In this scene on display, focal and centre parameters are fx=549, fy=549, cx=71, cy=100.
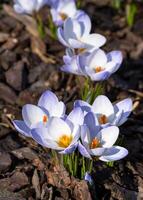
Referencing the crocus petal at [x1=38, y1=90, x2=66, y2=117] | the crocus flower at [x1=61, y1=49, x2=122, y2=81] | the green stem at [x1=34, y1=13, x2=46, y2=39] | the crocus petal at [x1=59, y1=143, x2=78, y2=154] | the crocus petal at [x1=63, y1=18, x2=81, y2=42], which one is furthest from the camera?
the green stem at [x1=34, y1=13, x2=46, y2=39]

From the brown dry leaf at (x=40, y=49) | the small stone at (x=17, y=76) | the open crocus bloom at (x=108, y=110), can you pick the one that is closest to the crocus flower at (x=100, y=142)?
the open crocus bloom at (x=108, y=110)

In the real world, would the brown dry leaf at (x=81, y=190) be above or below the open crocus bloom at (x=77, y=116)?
below

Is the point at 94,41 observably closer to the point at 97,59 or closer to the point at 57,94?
the point at 97,59

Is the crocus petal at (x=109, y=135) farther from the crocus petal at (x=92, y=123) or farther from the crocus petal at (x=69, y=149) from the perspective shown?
the crocus petal at (x=69, y=149)

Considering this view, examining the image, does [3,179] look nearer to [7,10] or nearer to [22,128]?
[22,128]

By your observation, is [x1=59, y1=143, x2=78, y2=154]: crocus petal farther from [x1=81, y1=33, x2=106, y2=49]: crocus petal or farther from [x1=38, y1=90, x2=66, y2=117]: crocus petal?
[x1=81, y1=33, x2=106, y2=49]: crocus petal

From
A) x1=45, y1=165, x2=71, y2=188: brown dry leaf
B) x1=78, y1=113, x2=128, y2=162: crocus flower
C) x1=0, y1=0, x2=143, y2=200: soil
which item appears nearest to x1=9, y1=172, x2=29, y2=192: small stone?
x1=0, y1=0, x2=143, y2=200: soil
